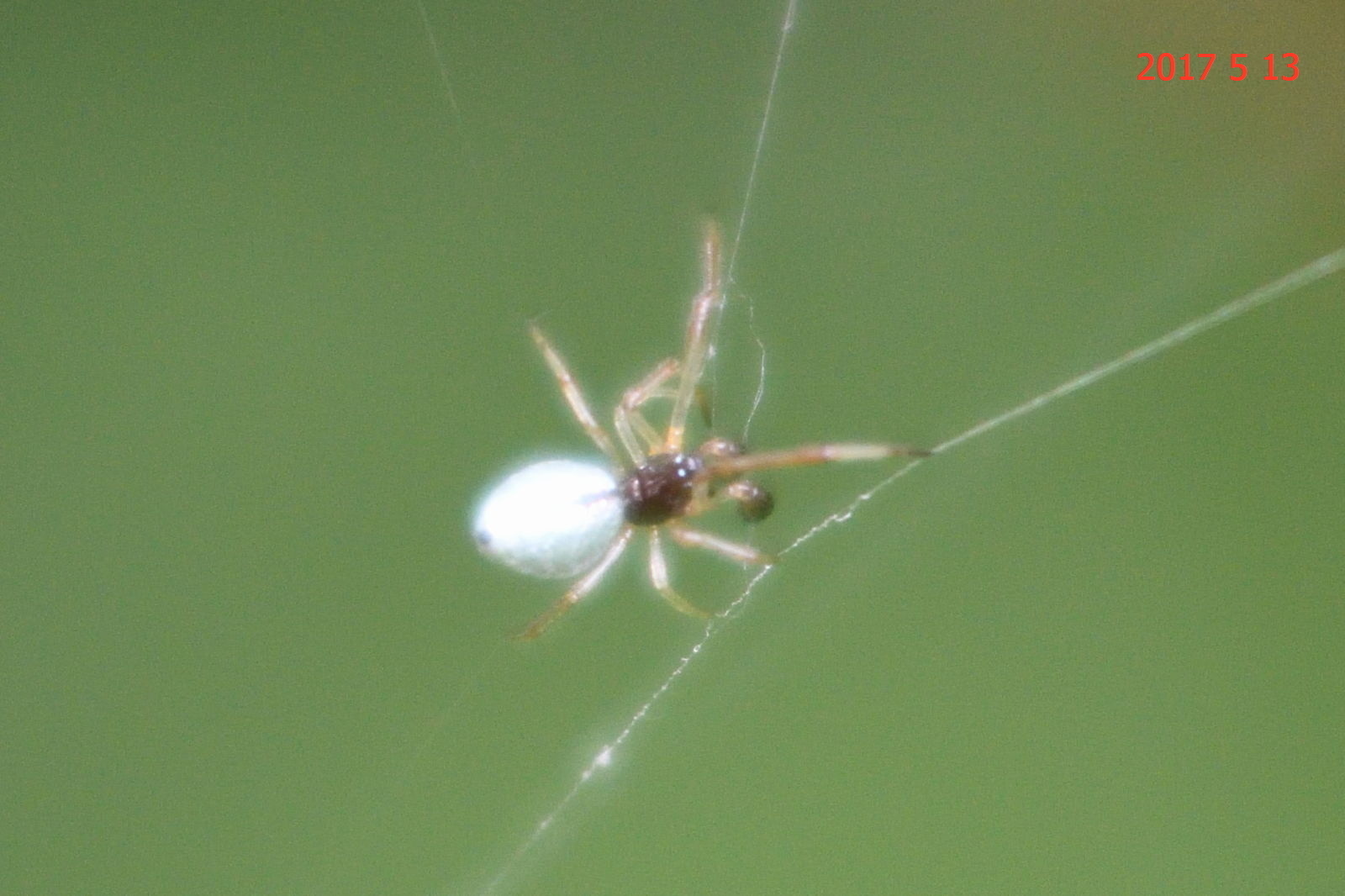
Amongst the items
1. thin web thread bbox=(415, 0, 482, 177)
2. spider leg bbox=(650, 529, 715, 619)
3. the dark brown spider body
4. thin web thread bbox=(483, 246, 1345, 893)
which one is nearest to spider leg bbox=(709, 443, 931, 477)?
the dark brown spider body

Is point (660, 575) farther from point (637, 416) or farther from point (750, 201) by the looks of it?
point (750, 201)

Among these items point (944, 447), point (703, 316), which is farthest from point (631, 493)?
point (944, 447)

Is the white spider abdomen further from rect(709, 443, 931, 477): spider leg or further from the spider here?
rect(709, 443, 931, 477): spider leg

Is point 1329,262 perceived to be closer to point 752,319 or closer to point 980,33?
point 980,33

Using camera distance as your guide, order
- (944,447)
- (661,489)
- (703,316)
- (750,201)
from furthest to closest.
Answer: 1. (750,201)
2. (944,447)
3. (661,489)
4. (703,316)

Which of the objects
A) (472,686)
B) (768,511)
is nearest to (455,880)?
(472,686)

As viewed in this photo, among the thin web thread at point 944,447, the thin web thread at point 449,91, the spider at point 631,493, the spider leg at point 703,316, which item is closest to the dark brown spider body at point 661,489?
the spider at point 631,493
